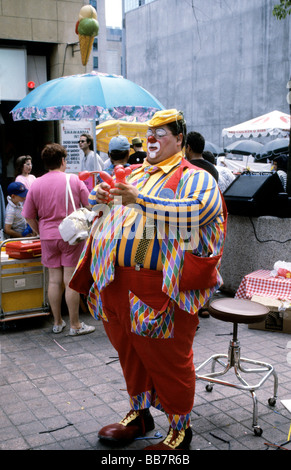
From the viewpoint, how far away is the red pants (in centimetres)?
283

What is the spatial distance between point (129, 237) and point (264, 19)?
79.6 ft

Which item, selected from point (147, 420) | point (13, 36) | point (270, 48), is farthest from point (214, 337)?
point (270, 48)

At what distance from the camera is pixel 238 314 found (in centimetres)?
355

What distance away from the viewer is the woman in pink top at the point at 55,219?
5.05m

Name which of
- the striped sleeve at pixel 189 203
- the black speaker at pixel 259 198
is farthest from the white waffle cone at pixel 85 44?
the striped sleeve at pixel 189 203

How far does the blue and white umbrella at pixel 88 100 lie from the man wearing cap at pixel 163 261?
8.72 ft

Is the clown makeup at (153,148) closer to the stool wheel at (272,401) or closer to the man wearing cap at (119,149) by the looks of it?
the stool wheel at (272,401)

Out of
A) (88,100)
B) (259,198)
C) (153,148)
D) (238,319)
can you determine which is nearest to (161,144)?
(153,148)

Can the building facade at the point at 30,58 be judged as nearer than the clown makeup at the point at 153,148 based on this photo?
No

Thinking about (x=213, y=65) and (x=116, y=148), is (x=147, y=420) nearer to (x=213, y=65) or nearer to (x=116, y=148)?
(x=116, y=148)

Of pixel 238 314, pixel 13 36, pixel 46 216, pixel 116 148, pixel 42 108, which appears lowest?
pixel 238 314

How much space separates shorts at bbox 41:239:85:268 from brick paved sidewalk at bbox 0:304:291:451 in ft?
2.53

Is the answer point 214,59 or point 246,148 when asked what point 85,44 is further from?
point 214,59

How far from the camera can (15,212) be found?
6293mm
